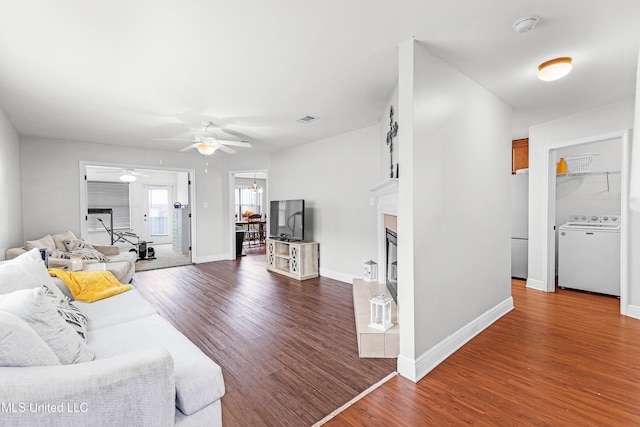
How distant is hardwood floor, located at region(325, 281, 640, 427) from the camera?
1.72 m

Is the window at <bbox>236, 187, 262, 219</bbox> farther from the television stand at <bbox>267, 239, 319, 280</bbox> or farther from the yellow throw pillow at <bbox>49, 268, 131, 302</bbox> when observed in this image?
the yellow throw pillow at <bbox>49, 268, 131, 302</bbox>

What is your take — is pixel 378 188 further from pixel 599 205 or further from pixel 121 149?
pixel 121 149

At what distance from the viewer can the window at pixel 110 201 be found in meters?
8.34

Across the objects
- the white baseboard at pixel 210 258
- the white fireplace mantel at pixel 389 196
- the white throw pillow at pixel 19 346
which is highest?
the white fireplace mantel at pixel 389 196

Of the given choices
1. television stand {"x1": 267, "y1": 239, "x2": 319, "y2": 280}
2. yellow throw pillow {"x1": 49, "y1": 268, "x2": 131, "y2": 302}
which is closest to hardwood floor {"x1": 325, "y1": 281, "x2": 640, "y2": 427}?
yellow throw pillow {"x1": 49, "y1": 268, "x2": 131, "y2": 302}

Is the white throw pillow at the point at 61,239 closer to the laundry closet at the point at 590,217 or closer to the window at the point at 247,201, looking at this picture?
the window at the point at 247,201

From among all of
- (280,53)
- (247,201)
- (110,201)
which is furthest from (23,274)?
(247,201)

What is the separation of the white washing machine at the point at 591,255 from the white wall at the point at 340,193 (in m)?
2.75

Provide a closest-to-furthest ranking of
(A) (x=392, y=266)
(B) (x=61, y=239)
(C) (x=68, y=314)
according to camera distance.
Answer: (C) (x=68, y=314) < (A) (x=392, y=266) < (B) (x=61, y=239)

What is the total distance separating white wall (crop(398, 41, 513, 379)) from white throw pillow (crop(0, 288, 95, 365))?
200cm

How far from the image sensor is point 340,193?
16.0 feet

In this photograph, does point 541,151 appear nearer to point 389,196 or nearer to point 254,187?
point 389,196

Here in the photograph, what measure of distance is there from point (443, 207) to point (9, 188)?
537 cm

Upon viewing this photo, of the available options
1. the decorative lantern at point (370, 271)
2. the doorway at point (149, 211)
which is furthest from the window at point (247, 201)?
the decorative lantern at point (370, 271)
